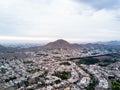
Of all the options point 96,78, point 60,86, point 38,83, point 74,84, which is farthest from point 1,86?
point 96,78

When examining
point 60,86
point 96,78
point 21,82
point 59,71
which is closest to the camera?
point 60,86

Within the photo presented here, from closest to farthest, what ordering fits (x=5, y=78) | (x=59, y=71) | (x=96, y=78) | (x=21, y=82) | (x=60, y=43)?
1. (x=21, y=82)
2. (x=5, y=78)
3. (x=96, y=78)
4. (x=59, y=71)
5. (x=60, y=43)

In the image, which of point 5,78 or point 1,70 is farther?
point 1,70

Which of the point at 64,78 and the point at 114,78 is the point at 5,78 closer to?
the point at 64,78

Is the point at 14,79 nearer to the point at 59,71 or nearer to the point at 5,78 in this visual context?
the point at 5,78

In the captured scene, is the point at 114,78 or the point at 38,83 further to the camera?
the point at 114,78

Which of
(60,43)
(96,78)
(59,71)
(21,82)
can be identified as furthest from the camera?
(60,43)

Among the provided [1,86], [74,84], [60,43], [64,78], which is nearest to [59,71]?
[64,78]

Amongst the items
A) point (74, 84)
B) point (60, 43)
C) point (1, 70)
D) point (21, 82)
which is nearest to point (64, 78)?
point (74, 84)

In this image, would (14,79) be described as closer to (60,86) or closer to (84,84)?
(60,86)
